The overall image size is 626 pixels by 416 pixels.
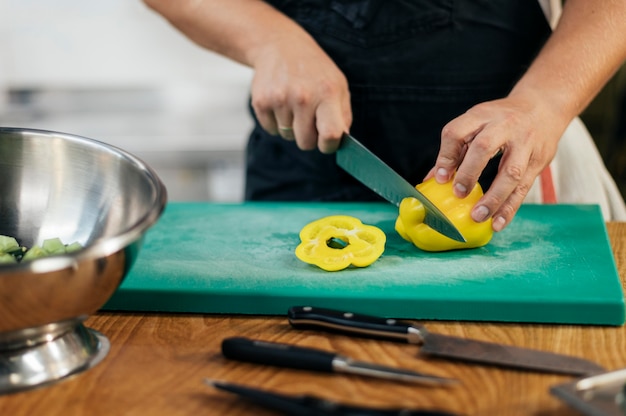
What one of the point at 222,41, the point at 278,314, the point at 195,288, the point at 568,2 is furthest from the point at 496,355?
the point at 222,41

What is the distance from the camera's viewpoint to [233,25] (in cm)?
162

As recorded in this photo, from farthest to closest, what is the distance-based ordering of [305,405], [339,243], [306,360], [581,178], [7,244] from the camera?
1. [581,178]
2. [339,243]
3. [7,244]
4. [306,360]
5. [305,405]

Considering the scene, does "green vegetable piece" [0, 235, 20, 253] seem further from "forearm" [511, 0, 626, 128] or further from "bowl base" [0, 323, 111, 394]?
"forearm" [511, 0, 626, 128]

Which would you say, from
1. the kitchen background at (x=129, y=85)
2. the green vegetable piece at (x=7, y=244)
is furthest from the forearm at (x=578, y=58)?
the kitchen background at (x=129, y=85)

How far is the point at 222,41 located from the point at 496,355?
95cm

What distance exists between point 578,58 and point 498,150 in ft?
0.93

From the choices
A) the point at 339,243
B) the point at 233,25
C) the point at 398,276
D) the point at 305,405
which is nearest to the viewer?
the point at 305,405

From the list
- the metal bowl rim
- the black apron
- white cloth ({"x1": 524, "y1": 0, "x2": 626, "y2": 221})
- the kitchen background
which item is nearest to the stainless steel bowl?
the metal bowl rim

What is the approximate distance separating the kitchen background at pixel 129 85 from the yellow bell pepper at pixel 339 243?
148cm

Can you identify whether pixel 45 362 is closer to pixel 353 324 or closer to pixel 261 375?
pixel 261 375

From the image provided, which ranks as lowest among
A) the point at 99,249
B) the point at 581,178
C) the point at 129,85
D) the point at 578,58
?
the point at 129,85

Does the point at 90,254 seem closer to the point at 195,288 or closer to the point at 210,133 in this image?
the point at 195,288

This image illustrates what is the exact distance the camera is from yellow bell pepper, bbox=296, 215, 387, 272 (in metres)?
1.23

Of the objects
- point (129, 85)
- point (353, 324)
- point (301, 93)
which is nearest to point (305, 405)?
point (353, 324)
